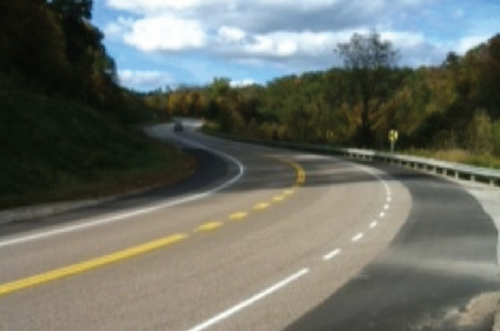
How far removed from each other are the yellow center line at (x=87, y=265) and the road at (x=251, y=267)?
0.03m

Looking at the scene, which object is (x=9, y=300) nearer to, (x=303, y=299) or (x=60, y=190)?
(x=303, y=299)

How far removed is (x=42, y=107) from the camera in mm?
37062

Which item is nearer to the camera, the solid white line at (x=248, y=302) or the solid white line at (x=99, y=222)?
the solid white line at (x=248, y=302)

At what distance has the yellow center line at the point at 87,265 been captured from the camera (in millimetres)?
10227

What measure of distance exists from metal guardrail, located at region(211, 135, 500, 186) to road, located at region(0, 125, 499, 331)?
10.7m

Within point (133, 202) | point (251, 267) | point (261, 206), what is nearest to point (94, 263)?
point (251, 267)

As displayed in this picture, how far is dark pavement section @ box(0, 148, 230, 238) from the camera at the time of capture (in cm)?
1712

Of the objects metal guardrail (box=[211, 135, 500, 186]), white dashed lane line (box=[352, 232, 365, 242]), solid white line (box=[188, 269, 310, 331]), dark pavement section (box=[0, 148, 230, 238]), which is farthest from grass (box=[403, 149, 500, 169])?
solid white line (box=[188, 269, 310, 331])

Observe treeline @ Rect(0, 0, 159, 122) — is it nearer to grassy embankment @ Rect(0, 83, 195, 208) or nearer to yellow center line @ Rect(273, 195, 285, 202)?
grassy embankment @ Rect(0, 83, 195, 208)

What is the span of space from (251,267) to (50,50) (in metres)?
34.8

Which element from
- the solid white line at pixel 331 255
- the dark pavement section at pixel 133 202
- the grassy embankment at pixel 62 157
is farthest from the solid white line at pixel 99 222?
the solid white line at pixel 331 255

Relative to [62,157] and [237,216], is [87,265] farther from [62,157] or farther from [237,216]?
[62,157]

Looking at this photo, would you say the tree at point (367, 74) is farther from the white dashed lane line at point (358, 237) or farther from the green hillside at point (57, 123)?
the white dashed lane line at point (358, 237)

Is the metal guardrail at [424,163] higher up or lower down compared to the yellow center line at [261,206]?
lower down
